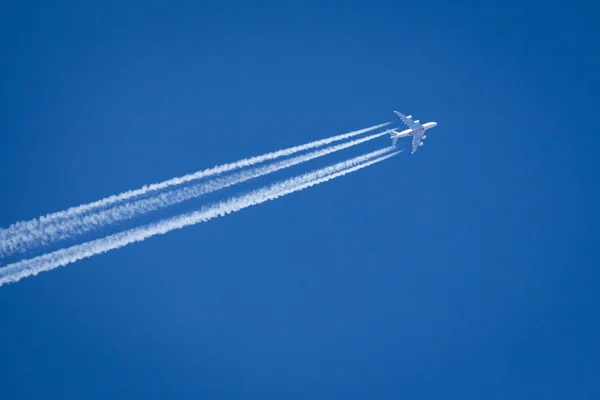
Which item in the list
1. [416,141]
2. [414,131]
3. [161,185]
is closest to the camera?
[161,185]

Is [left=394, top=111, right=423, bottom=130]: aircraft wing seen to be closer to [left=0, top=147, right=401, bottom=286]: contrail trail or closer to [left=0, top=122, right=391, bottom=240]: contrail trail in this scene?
[left=0, top=122, right=391, bottom=240]: contrail trail

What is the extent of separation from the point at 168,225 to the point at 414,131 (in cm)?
2163

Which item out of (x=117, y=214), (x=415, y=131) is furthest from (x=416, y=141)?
(x=117, y=214)

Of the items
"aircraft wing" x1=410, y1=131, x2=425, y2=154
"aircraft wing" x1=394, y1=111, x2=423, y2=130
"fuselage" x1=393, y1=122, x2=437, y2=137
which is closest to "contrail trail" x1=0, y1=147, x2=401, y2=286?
"fuselage" x1=393, y1=122, x2=437, y2=137

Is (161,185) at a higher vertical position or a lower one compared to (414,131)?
Result: lower

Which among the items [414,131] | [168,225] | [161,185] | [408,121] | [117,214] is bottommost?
[168,225]

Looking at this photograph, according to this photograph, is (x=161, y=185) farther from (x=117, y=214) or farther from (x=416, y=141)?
(x=416, y=141)

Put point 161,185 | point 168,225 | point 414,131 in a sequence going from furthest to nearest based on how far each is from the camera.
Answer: point 414,131
point 161,185
point 168,225

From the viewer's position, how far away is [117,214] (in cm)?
4109

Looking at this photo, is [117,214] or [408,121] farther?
[408,121]

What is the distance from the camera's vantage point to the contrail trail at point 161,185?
3906 centimetres

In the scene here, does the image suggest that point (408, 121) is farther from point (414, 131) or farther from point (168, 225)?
point (168, 225)

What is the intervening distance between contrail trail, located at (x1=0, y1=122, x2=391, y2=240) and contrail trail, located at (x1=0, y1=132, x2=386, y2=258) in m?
0.49

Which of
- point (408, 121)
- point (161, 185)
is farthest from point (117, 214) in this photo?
point (408, 121)
